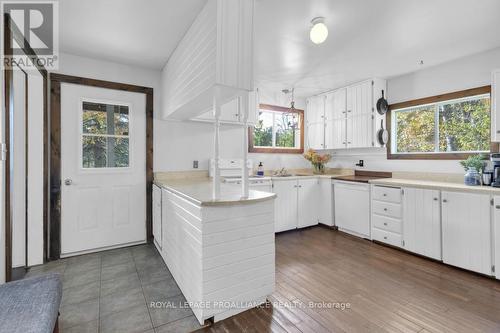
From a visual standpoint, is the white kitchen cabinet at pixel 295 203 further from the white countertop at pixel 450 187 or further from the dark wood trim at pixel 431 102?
the dark wood trim at pixel 431 102

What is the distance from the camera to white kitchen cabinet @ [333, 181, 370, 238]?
338 cm

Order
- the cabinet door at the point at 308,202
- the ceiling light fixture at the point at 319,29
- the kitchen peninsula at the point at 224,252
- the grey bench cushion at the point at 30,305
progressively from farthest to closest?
the cabinet door at the point at 308,202, the ceiling light fixture at the point at 319,29, the kitchen peninsula at the point at 224,252, the grey bench cushion at the point at 30,305

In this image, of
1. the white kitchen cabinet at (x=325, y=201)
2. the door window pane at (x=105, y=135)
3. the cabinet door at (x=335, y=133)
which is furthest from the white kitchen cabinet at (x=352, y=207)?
the door window pane at (x=105, y=135)

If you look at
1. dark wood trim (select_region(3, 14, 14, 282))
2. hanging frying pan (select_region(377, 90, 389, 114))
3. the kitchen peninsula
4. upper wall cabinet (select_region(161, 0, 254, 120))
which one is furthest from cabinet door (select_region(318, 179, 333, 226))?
dark wood trim (select_region(3, 14, 14, 282))

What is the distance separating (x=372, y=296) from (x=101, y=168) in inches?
129

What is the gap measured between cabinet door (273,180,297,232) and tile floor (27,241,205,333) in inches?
68.6

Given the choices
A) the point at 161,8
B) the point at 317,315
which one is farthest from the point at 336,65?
the point at 317,315

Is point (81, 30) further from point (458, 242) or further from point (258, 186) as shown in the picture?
point (458, 242)

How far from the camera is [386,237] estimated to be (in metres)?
3.11

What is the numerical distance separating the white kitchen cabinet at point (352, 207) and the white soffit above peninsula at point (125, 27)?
301 cm

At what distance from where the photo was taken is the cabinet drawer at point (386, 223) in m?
2.99

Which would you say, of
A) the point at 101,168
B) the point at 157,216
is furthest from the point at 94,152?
the point at 157,216

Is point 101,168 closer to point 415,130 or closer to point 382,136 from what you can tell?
point 382,136

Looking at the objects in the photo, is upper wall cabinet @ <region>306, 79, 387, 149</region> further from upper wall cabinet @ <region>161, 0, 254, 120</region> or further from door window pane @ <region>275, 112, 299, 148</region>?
upper wall cabinet @ <region>161, 0, 254, 120</region>
